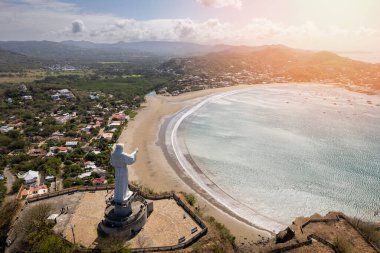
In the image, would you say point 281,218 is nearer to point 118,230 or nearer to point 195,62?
point 118,230

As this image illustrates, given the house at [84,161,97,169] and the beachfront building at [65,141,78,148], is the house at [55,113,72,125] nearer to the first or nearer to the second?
the beachfront building at [65,141,78,148]

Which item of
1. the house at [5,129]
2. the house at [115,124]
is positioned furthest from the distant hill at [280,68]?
the house at [5,129]

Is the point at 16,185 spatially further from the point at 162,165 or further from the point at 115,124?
the point at 115,124

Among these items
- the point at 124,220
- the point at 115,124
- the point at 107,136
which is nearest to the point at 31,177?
the point at 107,136

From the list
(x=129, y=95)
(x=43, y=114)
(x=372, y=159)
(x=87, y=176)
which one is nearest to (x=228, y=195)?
(x=87, y=176)

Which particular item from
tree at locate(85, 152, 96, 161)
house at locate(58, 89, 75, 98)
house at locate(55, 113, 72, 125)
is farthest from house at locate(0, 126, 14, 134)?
house at locate(58, 89, 75, 98)

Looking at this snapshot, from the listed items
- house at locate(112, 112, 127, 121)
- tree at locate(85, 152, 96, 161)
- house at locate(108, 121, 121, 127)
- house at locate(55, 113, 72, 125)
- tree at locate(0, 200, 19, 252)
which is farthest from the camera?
house at locate(112, 112, 127, 121)
